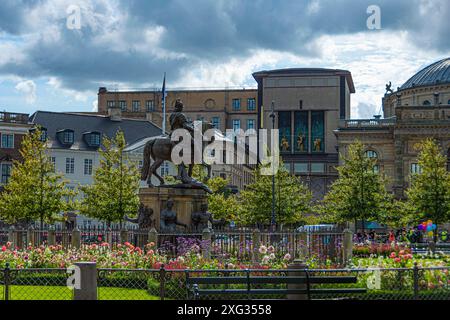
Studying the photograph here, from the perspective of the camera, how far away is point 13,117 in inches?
2904

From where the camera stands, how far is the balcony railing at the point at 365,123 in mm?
95750

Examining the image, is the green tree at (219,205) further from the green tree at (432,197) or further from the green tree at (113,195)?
the green tree at (432,197)

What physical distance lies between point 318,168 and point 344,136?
17.1 m

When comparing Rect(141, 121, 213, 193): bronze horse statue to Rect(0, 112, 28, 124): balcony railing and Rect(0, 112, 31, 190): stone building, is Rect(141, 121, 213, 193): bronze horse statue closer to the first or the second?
Rect(0, 112, 31, 190): stone building

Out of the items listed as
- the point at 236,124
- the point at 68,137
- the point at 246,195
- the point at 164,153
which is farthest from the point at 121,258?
the point at 236,124

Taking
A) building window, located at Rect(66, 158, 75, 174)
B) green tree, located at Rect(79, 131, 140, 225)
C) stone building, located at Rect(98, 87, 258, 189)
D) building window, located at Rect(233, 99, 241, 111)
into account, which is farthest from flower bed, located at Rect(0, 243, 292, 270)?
building window, located at Rect(233, 99, 241, 111)

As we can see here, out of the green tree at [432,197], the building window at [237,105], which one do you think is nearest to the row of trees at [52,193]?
the green tree at [432,197]

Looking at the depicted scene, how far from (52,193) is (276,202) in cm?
1809

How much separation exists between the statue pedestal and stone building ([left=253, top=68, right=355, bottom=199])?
84.7 meters

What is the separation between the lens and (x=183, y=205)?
86.7 feet

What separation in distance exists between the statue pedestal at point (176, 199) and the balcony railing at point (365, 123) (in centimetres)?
7099

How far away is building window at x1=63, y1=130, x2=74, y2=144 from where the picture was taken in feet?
263
